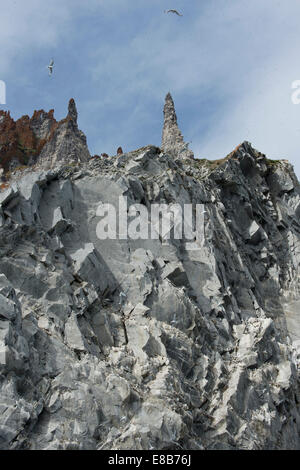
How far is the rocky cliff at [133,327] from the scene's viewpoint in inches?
568

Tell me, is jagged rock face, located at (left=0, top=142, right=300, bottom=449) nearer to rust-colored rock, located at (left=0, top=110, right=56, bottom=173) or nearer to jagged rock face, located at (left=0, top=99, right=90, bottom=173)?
jagged rock face, located at (left=0, top=99, right=90, bottom=173)

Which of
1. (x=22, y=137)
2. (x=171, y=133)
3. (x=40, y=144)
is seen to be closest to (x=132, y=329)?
(x=171, y=133)

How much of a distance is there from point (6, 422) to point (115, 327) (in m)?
7.79

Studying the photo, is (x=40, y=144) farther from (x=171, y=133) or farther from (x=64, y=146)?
(x=171, y=133)

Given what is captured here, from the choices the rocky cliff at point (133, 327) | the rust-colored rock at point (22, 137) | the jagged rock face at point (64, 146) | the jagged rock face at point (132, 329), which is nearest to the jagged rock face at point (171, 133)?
the jagged rock face at point (64, 146)

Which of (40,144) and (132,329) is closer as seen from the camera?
(132,329)

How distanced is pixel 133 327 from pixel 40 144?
2074 inches

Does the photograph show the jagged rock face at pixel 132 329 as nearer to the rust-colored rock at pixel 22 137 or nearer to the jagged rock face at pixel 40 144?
the jagged rock face at pixel 40 144

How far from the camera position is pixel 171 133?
217 ft

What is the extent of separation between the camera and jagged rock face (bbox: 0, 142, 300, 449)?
567 inches

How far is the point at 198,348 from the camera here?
2088cm

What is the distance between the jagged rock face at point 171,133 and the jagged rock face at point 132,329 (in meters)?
29.3

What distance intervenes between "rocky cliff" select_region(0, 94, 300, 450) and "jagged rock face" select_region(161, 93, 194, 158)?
92.0ft

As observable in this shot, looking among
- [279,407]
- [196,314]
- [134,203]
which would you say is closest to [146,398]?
[196,314]
